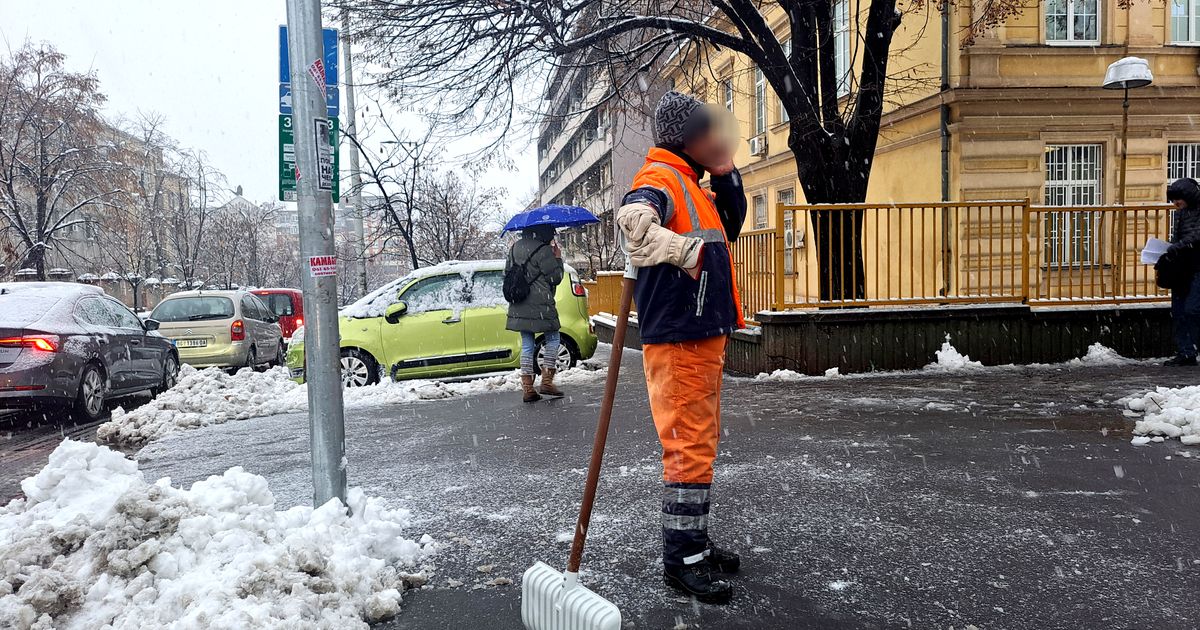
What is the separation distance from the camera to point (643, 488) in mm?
4656

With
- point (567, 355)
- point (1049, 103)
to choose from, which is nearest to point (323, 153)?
point (567, 355)

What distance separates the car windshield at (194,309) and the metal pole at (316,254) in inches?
445

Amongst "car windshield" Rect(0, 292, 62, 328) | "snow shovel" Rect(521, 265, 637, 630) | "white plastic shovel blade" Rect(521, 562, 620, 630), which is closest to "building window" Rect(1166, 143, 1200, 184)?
"snow shovel" Rect(521, 265, 637, 630)

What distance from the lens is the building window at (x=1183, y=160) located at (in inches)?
583

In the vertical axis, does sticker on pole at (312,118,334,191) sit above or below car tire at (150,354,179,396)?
above

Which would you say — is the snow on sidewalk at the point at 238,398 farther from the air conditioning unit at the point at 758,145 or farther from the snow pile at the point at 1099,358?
the air conditioning unit at the point at 758,145

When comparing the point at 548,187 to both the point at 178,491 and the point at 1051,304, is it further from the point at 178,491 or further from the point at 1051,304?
the point at 178,491

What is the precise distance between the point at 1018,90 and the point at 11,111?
2439 centimetres

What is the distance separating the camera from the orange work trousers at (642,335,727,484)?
3098mm

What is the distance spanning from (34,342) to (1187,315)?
12.2 m

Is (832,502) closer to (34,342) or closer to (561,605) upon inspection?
(561,605)

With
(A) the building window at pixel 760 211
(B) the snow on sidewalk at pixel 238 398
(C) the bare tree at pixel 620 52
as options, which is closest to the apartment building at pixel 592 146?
(C) the bare tree at pixel 620 52

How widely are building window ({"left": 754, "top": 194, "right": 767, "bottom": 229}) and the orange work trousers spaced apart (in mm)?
19108

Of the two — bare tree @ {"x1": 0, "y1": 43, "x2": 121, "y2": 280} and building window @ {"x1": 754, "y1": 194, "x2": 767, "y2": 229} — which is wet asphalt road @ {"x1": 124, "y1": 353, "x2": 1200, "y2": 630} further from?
bare tree @ {"x1": 0, "y1": 43, "x2": 121, "y2": 280}
